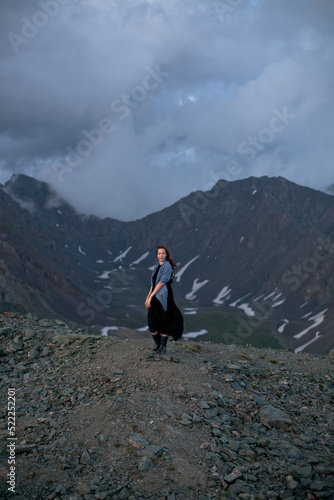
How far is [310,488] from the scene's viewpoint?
6801 mm

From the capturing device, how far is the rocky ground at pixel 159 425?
687 centimetres

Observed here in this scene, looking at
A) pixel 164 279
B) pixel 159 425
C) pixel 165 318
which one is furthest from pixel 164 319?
pixel 159 425

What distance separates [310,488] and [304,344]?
469 feet

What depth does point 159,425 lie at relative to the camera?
8.52m

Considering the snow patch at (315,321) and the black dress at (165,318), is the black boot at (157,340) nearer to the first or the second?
the black dress at (165,318)

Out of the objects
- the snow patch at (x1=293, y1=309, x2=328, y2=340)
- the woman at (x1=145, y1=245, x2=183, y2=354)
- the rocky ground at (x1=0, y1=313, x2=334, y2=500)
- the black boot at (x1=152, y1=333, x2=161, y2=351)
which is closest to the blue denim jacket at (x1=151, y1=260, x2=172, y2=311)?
the woman at (x1=145, y1=245, x2=183, y2=354)

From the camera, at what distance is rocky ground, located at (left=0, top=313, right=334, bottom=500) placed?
6.87m

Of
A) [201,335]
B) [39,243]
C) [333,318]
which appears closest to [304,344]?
[333,318]

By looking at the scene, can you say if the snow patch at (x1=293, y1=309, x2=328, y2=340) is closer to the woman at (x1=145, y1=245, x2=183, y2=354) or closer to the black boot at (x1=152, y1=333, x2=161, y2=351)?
the black boot at (x1=152, y1=333, x2=161, y2=351)

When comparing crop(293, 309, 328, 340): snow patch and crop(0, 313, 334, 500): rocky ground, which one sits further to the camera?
crop(293, 309, 328, 340): snow patch

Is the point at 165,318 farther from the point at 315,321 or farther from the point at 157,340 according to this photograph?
the point at 315,321

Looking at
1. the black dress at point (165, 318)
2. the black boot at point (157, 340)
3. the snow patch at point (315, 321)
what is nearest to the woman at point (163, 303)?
the black dress at point (165, 318)

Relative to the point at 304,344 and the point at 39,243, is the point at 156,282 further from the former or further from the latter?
the point at 39,243

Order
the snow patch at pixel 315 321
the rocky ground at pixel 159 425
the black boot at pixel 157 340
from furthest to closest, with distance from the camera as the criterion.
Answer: the snow patch at pixel 315 321, the black boot at pixel 157 340, the rocky ground at pixel 159 425
